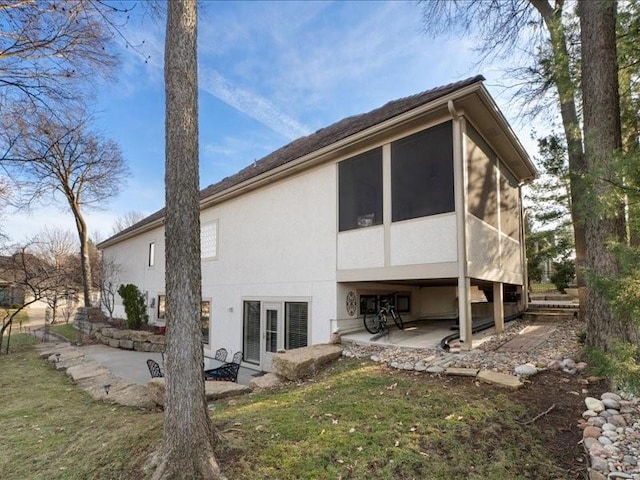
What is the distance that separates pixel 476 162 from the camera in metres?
7.75

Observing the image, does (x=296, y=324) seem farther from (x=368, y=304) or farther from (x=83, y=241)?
(x=83, y=241)

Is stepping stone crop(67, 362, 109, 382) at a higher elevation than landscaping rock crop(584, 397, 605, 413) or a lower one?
lower

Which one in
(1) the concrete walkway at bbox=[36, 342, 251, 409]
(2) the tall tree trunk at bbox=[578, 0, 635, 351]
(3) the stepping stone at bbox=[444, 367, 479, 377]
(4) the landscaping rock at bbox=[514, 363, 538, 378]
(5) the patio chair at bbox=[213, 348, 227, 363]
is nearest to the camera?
(2) the tall tree trunk at bbox=[578, 0, 635, 351]

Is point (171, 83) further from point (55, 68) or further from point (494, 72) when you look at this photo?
point (494, 72)

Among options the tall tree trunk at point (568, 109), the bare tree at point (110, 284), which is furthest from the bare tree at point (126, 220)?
the tall tree trunk at point (568, 109)

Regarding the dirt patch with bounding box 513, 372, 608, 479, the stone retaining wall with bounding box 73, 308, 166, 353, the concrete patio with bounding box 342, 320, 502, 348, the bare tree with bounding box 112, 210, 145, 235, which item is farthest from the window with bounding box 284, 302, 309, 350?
the bare tree with bounding box 112, 210, 145, 235

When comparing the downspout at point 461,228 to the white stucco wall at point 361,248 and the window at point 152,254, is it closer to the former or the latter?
the white stucco wall at point 361,248

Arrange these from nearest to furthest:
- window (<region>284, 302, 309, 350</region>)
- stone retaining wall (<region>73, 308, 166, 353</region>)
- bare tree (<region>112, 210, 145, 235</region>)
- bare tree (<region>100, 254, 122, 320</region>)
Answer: window (<region>284, 302, 309, 350</region>)
stone retaining wall (<region>73, 308, 166, 353</region>)
bare tree (<region>100, 254, 122, 320</region>)
bare tree (<region>112, 210, 145, 235</region>)

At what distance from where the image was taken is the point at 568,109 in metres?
8.72

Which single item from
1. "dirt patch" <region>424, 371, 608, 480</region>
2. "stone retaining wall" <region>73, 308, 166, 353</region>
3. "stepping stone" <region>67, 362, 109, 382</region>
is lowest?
"stone retaining wall" <region>73, 308, 166, 353</region>

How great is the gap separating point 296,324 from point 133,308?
10.3 meters

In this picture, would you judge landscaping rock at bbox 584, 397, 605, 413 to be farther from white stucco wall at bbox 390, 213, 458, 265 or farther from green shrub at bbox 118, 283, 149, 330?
green shrub at bbox 118, 283, 149, 330

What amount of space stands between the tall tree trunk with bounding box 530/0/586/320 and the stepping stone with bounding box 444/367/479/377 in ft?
6.59

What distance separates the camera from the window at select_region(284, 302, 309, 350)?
9.27m
